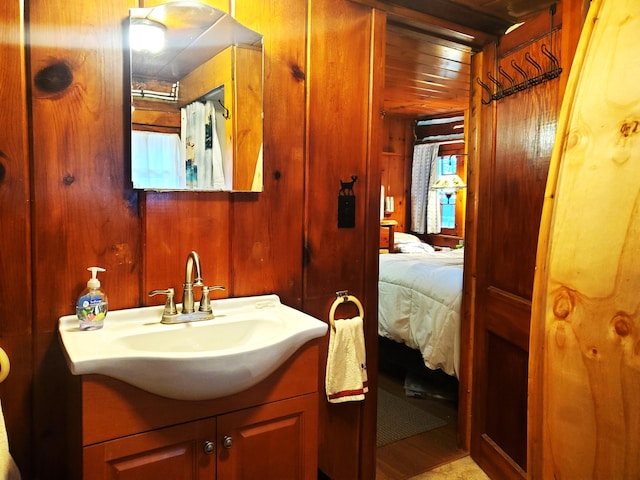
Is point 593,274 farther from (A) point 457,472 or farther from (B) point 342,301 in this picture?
(A) point 457,472

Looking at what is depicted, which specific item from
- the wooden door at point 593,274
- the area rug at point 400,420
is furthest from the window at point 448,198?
the wooden door at point 593,274

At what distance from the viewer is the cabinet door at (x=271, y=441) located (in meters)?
1.30

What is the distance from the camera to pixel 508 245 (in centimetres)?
205

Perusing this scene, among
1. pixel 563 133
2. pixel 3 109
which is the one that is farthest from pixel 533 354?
pixel 3 109

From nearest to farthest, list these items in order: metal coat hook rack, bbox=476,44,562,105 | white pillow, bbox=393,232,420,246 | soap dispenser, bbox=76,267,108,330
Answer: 1. soap dispenser, bbox=76,267,108,330
2. metal coat hook rack, bbox=476,44,562,105
3. white pillow, bbox=393,232,420,246

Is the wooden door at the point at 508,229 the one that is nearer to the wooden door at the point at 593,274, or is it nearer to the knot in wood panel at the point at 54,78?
the wooden door at the point at 593,274

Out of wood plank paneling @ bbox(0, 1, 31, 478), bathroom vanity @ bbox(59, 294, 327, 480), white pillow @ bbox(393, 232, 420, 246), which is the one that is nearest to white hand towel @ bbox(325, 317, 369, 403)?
bathroom vanity @ bbox(59, 294, 327, 480)

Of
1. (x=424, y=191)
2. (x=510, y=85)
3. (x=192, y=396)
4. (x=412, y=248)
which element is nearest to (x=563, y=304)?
(x=192, y=396)

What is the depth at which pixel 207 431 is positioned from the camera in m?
1.26

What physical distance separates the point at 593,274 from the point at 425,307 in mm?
2278

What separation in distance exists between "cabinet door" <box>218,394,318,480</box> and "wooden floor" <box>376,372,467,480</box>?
94 cm

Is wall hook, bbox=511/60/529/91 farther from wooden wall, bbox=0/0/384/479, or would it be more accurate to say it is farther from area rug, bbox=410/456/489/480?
area rug, bbox=410/456/489/480

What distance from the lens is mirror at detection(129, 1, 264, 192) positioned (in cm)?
147

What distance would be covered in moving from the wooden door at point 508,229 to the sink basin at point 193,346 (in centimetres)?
104
